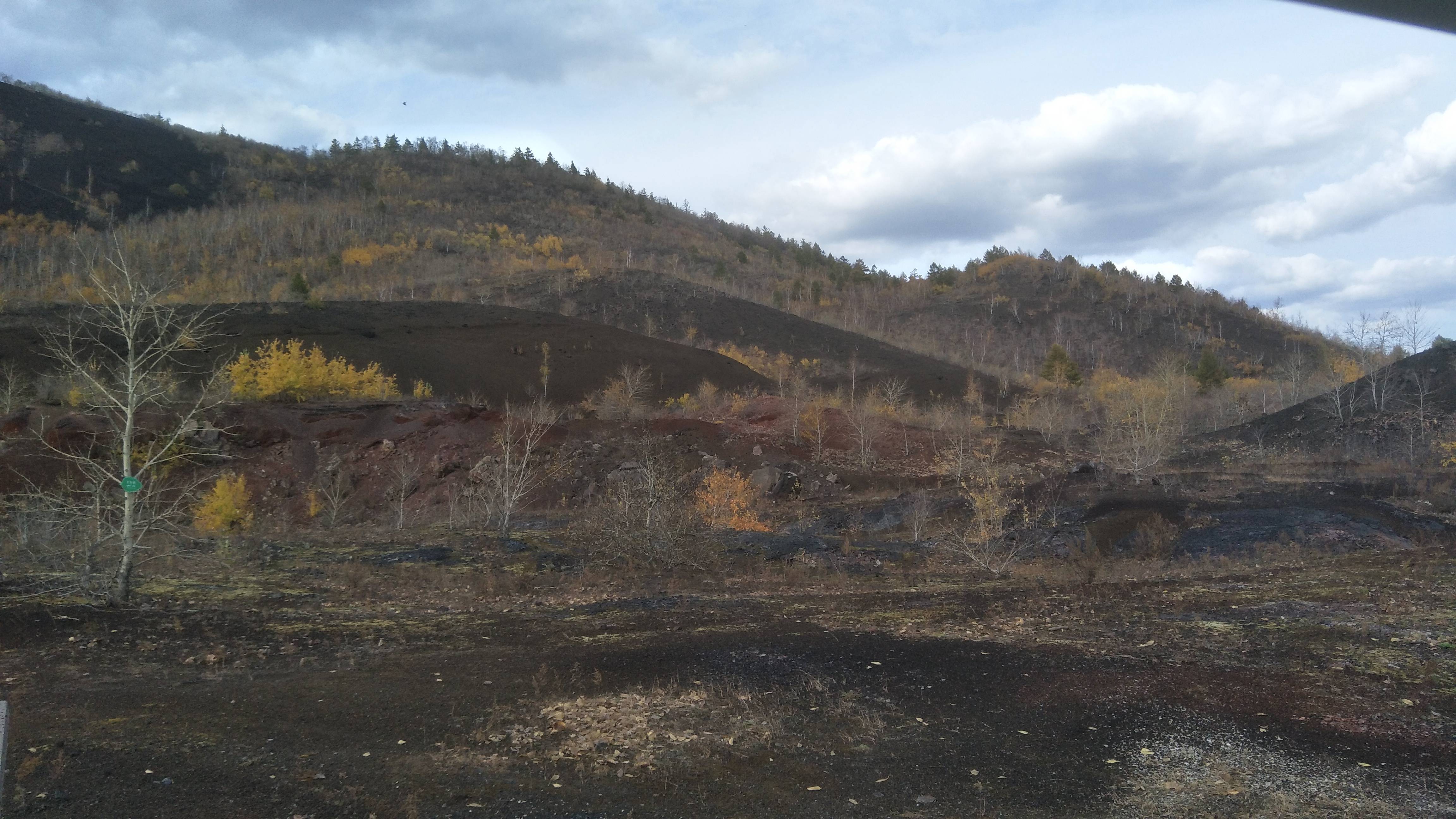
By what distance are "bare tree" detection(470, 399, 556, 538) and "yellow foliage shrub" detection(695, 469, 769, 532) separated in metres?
5.68

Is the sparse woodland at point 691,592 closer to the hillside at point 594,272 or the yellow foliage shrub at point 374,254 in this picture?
the hillside at point 594,272

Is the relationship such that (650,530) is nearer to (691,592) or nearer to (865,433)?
(691,592)

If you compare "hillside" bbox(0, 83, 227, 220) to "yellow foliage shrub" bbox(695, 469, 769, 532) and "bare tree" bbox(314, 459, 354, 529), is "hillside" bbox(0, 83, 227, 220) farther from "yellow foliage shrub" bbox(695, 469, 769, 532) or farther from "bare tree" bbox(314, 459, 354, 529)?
"yellow foliage shrub" bbox(695, 469, 769, 532)

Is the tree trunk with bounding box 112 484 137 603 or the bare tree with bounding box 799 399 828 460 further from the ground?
the bare tree with bounding box 799 399 828 460

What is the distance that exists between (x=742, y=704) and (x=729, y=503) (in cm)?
2272

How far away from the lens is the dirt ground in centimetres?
560

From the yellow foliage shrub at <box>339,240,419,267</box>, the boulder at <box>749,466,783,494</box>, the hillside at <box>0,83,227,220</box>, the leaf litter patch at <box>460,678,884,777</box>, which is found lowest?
the leaf litter patch at <box>460,678,884,777</box>

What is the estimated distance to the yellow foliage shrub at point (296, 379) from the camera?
42.6 meters

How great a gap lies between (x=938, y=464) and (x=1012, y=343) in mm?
84768

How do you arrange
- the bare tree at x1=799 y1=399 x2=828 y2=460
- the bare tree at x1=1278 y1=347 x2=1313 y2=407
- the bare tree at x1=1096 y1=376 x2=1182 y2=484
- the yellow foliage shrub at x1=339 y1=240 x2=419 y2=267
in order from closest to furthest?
the bare tree at x1=1096 y1=376 x2=1182 y2=484 → the bare tree at x1=799 y1=399 x2=828 y2=460 → the bare tree at x1=1278 y1=347 x2=1313 y2=407 → the yellow foliage shrub at x1=339 y1=240 x2=419 y2=267

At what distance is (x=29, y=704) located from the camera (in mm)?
6996

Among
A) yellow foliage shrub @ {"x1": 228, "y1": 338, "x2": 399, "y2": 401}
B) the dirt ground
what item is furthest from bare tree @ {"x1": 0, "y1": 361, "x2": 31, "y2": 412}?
the dirt ground

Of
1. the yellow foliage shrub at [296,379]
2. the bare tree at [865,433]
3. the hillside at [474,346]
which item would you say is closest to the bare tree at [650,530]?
the bare tree at [865,433]

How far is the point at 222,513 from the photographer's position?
26.9 metres
